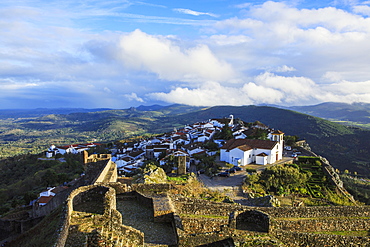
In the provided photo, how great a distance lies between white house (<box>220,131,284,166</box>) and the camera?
113 feet

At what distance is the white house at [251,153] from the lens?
1357 inches

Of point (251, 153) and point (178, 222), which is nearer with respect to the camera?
point (178, 222)

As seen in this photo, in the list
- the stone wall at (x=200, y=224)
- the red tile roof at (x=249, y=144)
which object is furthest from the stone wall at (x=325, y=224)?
the red tile roof at (x=249, y=144)

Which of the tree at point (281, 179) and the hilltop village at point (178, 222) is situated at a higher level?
the hilltop village at point (178, 222)

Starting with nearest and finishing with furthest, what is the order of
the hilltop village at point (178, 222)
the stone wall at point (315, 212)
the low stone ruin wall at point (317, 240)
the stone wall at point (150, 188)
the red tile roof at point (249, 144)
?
1. the hilltop village at point (178, 222)
2. the low stone ruin wall at point (317, 240)
3. the stone wall at point (315, 212)
4. the stone wall at point (150, 188)
5. the red tile roof at point (249, 144)

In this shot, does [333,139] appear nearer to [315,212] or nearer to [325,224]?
[315,212]

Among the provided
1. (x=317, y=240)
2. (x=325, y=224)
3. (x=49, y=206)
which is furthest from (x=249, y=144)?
(x=317, y=240)

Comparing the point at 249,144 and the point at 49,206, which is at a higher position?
the point at 249,144

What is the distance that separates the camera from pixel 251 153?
1421 inches

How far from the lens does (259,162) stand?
3550 cm

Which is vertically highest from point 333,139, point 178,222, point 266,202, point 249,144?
point 178,222

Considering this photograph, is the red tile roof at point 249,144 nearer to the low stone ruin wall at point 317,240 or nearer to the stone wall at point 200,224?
the low stone ruin wall at point 317,240

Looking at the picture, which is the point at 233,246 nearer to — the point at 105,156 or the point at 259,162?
the point at 105,156

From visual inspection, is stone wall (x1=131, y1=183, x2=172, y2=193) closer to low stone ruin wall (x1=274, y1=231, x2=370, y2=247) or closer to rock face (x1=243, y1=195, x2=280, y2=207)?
rock face (x1=243, y1=195, x2=280, y2=207)
